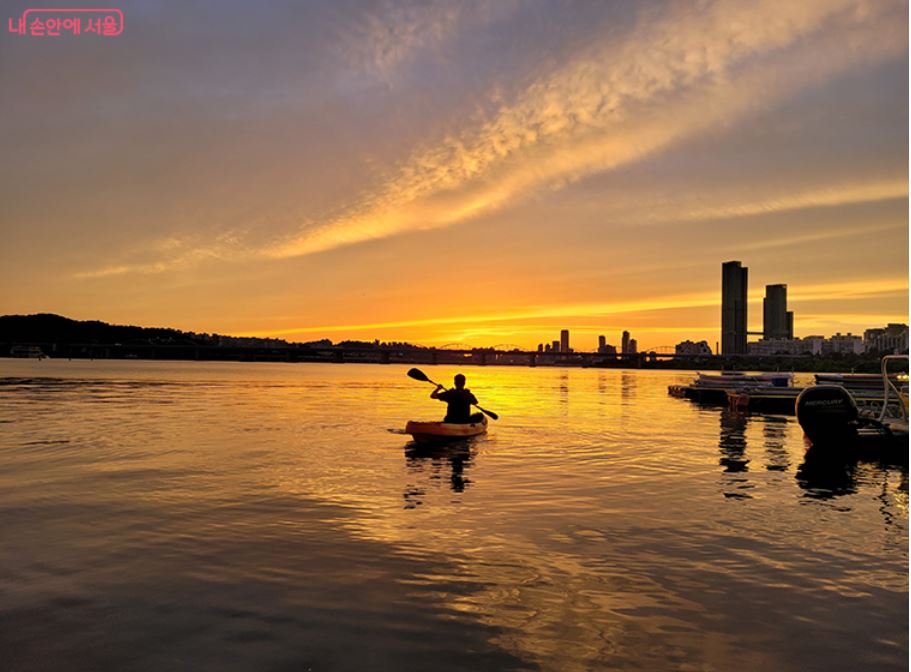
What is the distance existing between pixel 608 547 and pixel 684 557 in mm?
1316

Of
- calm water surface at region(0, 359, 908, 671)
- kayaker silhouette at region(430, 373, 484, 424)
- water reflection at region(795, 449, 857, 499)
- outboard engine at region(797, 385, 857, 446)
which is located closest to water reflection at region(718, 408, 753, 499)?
calm water surface at region(0, 359, 908, 671)

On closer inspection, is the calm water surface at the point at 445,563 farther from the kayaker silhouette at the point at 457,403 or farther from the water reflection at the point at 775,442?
the kayaker silhouette at the point at 457,403

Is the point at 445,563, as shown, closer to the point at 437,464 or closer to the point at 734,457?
the point at 437,464

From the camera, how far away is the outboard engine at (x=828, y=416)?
2456 centimetres

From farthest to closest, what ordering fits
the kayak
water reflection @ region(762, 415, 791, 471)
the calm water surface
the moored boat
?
the kayak, the moored boat, water reflection @ region(762, 415, 791, 471), the calm water surface

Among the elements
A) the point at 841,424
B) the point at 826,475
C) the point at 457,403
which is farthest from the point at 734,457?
the point at 457,403

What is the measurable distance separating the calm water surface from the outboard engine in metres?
1.59

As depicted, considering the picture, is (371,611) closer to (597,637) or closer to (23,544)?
(597,637)

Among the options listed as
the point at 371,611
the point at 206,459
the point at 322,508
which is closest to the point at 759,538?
the point at 371,611

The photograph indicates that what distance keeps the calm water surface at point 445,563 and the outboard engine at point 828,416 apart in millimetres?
1589

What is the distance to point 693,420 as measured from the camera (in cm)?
4325

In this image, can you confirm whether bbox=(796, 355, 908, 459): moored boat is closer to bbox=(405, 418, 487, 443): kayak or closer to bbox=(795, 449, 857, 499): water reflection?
bbox=(795, 449, 857, 499): water reflection

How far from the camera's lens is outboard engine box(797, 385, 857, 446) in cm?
2456

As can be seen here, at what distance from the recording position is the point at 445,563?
11.0m
